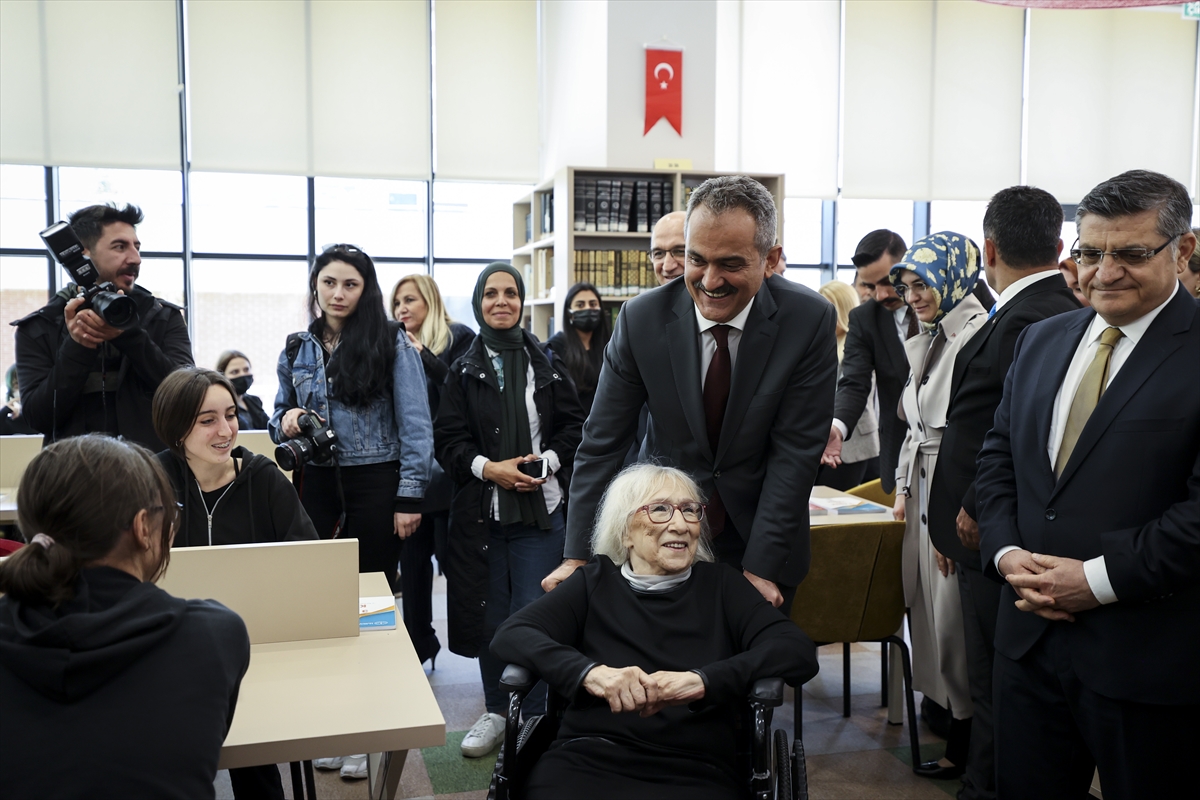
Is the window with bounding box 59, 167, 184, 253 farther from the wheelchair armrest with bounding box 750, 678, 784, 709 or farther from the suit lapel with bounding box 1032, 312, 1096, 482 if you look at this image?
the suit lapel with bounding box 1032, 312, 1096, 482

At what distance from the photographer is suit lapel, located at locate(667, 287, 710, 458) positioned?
207cm

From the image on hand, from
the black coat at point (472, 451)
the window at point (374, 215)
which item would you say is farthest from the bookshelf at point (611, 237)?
the black coat at point (472, 451)

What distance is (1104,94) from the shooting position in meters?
8.51

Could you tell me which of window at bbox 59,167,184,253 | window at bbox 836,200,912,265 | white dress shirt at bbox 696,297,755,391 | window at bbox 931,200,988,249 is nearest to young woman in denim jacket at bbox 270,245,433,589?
white dress shirt at bbox 696,297,755,391

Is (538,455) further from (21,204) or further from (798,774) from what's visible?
(21,204)

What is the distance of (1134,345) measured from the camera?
182 centimetres

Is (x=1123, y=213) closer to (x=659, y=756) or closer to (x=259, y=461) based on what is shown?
(x=659, y=756)

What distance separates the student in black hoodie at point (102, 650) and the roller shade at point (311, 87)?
5975 millimetres

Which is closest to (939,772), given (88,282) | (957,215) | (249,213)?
(88,282)

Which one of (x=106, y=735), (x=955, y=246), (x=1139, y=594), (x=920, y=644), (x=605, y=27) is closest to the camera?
(x=106, y=735)

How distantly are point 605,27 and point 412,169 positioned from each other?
2090 millimetres

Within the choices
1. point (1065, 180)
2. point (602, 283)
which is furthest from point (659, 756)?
point (1065, 180)

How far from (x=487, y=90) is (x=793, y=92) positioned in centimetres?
259

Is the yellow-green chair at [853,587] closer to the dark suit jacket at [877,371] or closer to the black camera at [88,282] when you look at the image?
the dark suit jacket at [877,371]
